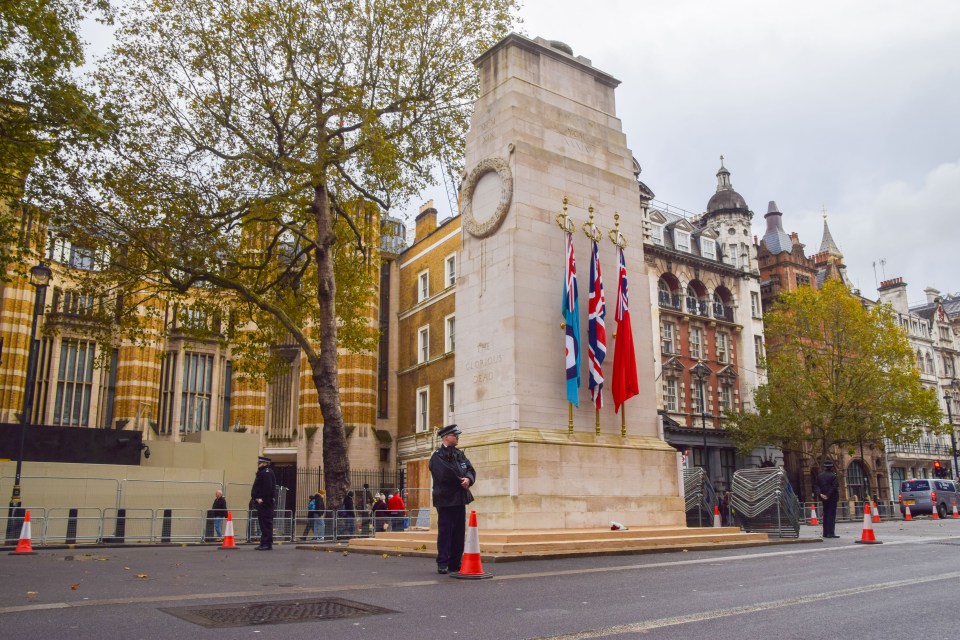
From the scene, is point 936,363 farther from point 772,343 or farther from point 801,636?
point 801,636

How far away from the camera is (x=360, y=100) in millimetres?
21609

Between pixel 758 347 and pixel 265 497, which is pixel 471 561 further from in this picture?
pixel 758 347

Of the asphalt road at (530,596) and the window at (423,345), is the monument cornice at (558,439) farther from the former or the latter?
the window at (423,345)

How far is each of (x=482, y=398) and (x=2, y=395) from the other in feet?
89.8

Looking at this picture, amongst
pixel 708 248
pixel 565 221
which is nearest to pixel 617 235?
pixel 565 221

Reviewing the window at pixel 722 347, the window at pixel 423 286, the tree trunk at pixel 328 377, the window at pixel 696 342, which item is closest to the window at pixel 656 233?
the window at pixel 696 342

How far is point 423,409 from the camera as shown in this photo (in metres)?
41.0

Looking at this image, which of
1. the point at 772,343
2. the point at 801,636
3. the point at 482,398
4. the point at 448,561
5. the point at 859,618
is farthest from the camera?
the point at 772,343

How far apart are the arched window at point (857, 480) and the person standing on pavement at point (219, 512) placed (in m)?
45.8

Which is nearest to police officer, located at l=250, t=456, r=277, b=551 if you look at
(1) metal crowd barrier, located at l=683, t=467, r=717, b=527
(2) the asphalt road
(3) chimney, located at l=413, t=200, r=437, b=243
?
(2) the asphalt road

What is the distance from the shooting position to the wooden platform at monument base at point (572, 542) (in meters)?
11.9

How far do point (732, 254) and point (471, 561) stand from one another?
45.6 meters

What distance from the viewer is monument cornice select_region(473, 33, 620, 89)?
16297 millimetres

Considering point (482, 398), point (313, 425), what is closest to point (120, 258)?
point (482, 398)
